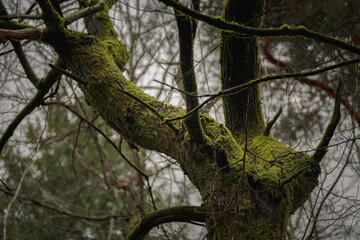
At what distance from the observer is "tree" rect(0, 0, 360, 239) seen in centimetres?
153

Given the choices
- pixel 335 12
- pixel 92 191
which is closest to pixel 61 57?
pixel 335 12

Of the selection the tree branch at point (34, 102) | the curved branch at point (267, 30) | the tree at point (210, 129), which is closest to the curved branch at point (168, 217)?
the tree at point (210, 129)

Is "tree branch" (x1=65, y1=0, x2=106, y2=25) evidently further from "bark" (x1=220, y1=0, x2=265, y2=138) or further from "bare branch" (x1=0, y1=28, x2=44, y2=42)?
"bark" (x1=220, y1=0, x2=265, y2=138)

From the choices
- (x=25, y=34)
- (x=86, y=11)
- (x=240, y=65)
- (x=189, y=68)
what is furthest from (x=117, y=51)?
(x=189, y=68)

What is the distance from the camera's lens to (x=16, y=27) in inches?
72.7

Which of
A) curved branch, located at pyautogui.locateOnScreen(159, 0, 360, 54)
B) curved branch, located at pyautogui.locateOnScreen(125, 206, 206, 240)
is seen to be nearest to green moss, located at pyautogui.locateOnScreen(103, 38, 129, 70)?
curved branch, located at pyautogui.locateOnScreen(125, 206, 206, 240)

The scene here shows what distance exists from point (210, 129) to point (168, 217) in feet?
2.04

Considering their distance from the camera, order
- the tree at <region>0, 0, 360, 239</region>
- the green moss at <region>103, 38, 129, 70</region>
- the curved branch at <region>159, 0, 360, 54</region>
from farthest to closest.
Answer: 1. the green moss at <region>103, 38, 129, 70</region>
2. the tree at <region>0, 0, 360, 239</region>
3. the curved branch at <region>159, 0, 360, 54</region>

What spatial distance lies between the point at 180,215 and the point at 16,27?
1.63 metres

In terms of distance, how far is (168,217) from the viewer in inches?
69.4

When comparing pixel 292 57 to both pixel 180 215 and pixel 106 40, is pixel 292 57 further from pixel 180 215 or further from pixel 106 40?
pixel 180 215

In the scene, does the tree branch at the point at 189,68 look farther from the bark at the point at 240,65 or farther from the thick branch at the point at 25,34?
the thick branch at the point at 25,34

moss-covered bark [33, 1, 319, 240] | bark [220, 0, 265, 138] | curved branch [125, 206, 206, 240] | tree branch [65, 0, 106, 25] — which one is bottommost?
curved branch [125, 206, 206, 240]

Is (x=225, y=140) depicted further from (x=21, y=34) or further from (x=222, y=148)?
(x=21, y=34)
